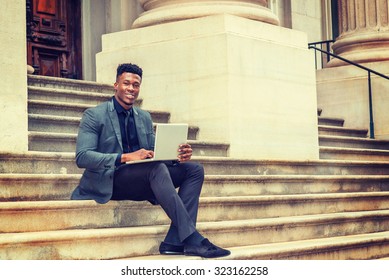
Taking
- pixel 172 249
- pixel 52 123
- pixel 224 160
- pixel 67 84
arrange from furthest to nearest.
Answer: pixel 67 84 < pixel 224 160 < pixel 52 123 < pixel 172 249

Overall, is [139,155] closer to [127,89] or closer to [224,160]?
[127,89]

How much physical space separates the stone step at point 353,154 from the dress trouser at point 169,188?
4447 mm

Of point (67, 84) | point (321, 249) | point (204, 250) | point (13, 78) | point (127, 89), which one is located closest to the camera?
point (204, 250)

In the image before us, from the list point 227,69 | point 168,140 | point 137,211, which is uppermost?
point 227,69

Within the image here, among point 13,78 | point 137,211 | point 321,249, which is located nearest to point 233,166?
point 321,249

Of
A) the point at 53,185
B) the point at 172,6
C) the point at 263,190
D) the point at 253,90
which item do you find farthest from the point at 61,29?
the point at 53,185

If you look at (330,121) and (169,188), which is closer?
(169,188)

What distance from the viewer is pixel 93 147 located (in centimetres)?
725

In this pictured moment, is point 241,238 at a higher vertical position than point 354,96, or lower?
lower

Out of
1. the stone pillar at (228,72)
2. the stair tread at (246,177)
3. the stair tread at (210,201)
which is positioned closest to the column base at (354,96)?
the stair tread at (246,177)

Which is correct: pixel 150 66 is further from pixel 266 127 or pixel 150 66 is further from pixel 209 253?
pixel 209 253

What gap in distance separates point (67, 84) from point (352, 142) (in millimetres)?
4141

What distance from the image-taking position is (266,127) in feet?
34.6
